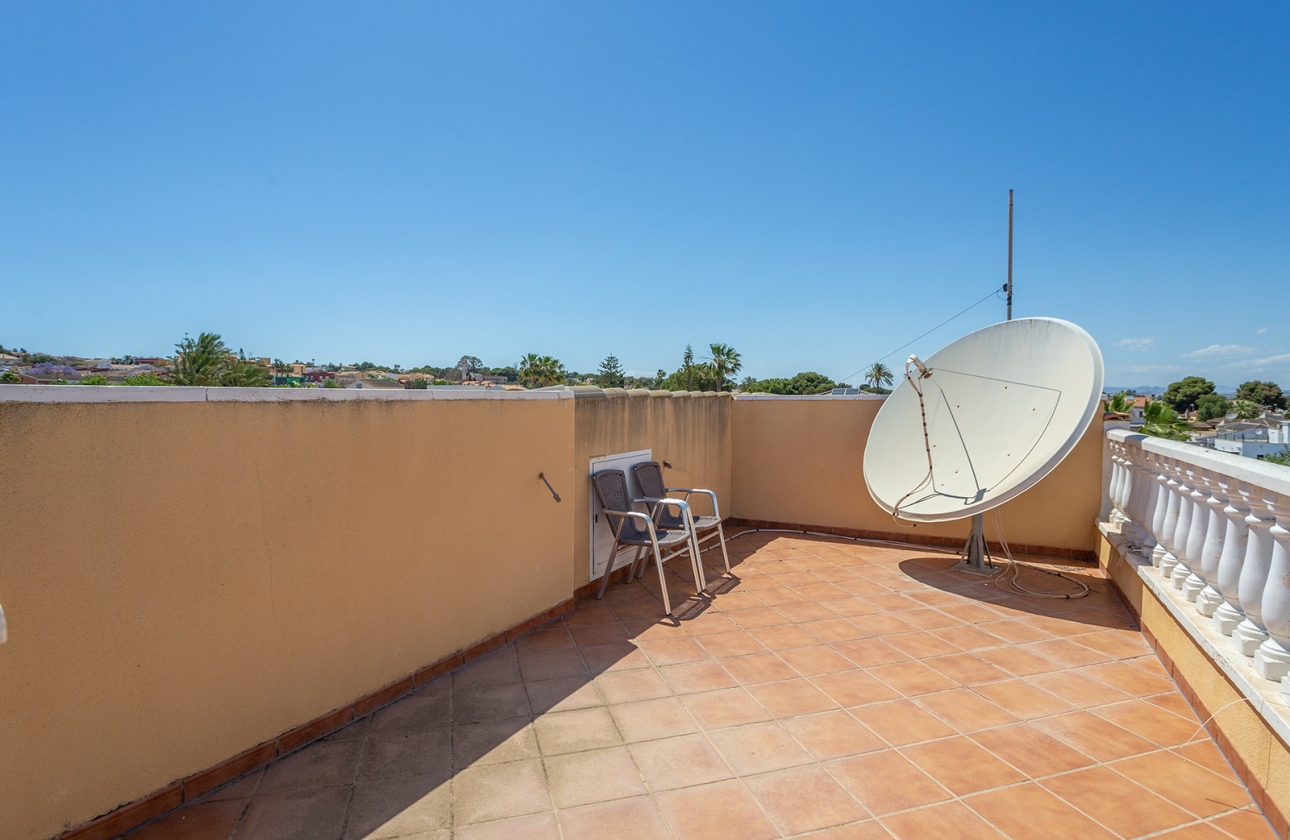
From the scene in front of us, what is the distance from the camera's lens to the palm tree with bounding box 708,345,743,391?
47531mm

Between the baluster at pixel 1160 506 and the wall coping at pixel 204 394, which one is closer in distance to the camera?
the wall coping at pixel 204 394

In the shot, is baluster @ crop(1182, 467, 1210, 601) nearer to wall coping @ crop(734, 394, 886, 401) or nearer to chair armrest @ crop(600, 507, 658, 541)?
chair armrest @ crop(600, 507, 658, 541)

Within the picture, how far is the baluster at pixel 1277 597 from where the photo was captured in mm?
1739

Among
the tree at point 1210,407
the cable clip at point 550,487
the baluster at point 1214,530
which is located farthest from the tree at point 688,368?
the baluster at point 1214,530

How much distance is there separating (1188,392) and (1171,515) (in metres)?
66.2

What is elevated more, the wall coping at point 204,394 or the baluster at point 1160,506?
the wall coping at point 204,394

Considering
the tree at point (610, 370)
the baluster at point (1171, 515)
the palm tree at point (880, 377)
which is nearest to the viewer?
the baluster at point (1171, 515)

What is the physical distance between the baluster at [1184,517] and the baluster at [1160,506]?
7.1 inches

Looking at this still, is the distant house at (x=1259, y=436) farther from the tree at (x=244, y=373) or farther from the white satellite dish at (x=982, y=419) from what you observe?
the tree at (x=244, y=373)

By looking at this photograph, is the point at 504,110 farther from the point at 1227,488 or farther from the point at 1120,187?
the point at 1120,187

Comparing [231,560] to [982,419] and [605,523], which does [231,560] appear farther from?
[982,419]

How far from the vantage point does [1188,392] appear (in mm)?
50656

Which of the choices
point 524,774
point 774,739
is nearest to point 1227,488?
point 774,739

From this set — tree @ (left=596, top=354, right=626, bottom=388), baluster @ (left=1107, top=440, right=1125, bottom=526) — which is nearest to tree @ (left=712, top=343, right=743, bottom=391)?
tree @ (left=596, top=354, right=626, bottom=388)
